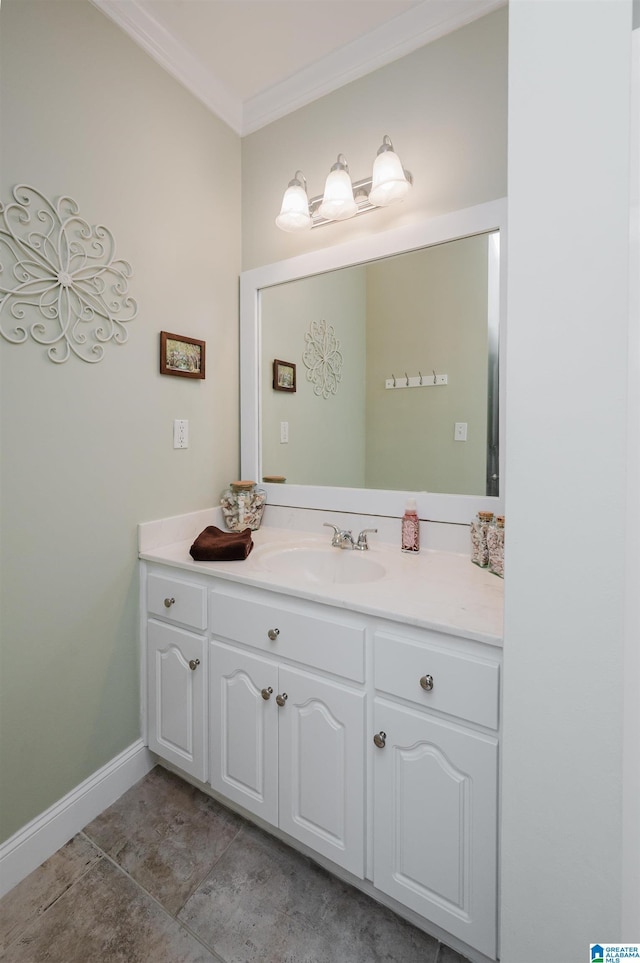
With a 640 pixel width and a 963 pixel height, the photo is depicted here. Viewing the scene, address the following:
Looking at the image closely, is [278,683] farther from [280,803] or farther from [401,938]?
[401,938]

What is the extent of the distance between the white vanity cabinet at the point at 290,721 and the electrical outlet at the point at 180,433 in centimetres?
63

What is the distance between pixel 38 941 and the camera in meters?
1.02

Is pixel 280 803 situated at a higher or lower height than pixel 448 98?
lower

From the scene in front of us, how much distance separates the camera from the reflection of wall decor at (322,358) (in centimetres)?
171

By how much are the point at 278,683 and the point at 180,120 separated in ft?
6.65

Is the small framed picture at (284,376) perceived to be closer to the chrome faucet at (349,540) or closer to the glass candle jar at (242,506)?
the glass candle jar at (242,506)

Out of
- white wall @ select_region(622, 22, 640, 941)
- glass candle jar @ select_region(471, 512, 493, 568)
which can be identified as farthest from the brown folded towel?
white wall @ select_region(622, 22, 640, 941)

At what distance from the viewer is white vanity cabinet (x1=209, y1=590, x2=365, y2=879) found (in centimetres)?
104

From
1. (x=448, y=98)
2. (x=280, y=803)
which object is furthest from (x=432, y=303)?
(x=280, y=803)

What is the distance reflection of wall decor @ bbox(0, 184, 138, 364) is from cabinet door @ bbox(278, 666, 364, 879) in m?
1.16

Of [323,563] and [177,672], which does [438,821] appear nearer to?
[323,563]

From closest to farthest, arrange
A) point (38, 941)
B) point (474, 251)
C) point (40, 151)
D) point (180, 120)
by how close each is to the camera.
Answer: point (38, 941) → point (40, 151) → point (474, 251) → point (180, 120)

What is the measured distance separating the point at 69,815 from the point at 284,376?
171 centimetres

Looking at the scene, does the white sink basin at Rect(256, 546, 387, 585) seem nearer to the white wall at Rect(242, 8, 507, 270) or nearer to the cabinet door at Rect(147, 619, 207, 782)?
the cabinet door at Rect(147, 619, 207, 782)
